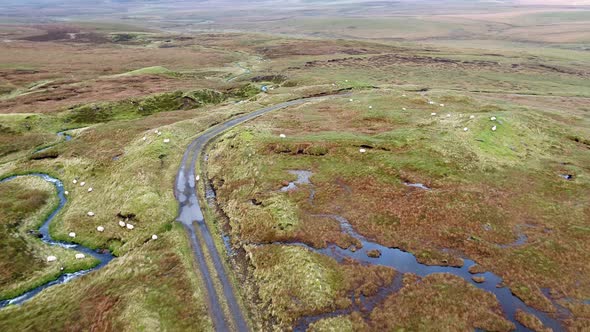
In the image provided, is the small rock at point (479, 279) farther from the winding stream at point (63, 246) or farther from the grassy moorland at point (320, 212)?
the winding stream at point (63, 246)

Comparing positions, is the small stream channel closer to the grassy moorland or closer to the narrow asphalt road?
the grassy moorland

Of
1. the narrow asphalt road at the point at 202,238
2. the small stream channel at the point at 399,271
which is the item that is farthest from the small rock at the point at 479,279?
the narrow asphalt road at the point at 202,238

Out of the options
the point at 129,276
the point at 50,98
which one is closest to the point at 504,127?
the point at 129,276

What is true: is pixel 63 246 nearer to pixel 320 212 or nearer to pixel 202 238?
pixel 202 238

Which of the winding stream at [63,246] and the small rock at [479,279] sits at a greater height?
the small rock at [479,279]

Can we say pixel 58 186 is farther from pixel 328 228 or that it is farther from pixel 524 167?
pixel 524 167

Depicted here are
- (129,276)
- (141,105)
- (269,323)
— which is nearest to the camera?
(269,323)
